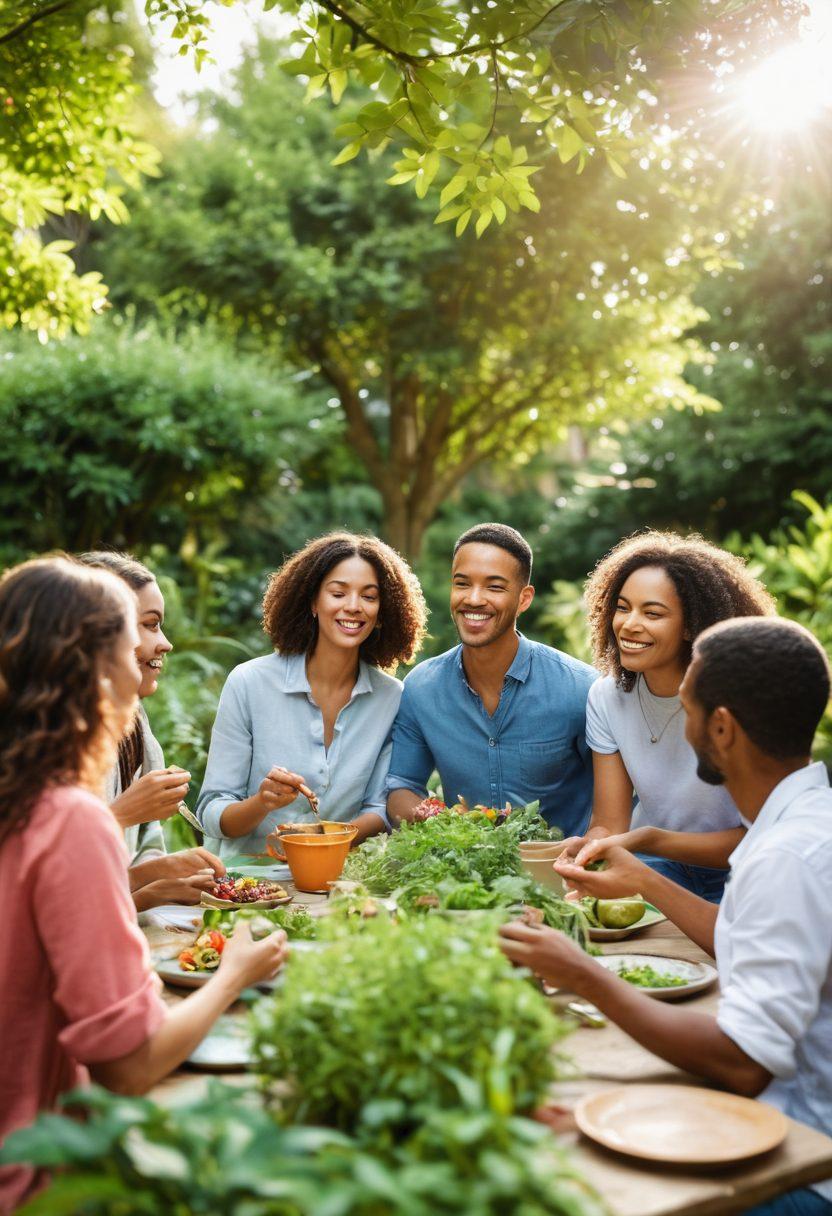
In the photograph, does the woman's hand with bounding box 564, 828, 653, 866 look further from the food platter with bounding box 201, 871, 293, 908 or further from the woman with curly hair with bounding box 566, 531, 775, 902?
the food platter with bounding box 201, 871, 293, 908

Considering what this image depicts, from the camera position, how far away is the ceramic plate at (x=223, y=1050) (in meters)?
1.86

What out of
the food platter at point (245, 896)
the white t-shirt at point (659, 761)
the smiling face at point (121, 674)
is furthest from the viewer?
the white t-shirt at point (659, 761)

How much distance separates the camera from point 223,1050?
191 cm

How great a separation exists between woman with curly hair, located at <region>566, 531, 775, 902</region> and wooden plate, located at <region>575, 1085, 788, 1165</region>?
168 centimetres

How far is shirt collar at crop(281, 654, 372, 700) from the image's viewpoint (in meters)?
3.97

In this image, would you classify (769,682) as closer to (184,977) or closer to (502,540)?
(184,977)

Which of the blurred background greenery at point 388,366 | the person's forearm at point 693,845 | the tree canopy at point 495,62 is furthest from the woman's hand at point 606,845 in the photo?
the blurred background greenery at point 388,366

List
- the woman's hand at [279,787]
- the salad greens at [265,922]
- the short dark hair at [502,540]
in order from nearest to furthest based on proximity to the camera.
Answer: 1. the salad greens at [265,922]
2. the woman's hand at [279,787]
3. the short dark hair at [502,540]

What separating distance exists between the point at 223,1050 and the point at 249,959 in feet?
0.52

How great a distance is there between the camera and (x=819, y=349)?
12.5 m

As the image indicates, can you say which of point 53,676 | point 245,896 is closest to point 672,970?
point 245,896

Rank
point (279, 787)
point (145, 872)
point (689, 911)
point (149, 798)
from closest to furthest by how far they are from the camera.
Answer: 1. point (689, 911)
2. point (149, 798)
3. point (145, 872)
4. point (279, 787)

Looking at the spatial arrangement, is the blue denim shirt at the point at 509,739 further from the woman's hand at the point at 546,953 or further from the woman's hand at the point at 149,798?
the woman's hand at the point at 546,953

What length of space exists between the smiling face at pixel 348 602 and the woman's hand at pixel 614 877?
167 cm
